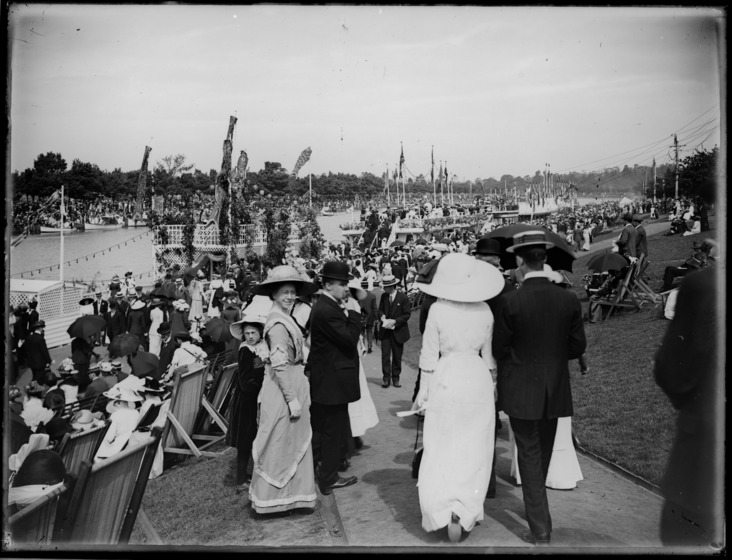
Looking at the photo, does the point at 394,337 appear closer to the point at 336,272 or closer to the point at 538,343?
the point at 336,272

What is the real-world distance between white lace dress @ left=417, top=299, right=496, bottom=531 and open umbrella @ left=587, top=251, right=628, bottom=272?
28.7 ft

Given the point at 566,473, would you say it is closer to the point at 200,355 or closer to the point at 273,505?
the point at 273,505

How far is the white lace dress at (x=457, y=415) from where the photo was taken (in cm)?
431

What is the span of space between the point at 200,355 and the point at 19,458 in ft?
10.7

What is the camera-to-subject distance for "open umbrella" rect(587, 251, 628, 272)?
12.5 meters

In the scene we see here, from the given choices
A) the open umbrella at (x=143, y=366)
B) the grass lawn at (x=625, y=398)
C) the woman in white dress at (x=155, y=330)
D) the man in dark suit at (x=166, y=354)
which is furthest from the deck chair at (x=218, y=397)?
the woman in white dress at (x=155, y=330)

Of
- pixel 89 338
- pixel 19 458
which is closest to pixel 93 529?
pixel 19 458

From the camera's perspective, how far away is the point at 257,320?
5.88 metres

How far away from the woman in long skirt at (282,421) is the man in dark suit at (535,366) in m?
1.73

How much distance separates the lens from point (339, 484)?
18.8ft

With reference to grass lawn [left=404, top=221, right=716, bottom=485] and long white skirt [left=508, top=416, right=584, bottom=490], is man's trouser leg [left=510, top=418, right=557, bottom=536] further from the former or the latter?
long white skirt [left=508, top=416, right=584, bottom=490]

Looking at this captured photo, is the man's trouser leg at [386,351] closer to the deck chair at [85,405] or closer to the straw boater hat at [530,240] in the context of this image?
the deck chair at [85,405]

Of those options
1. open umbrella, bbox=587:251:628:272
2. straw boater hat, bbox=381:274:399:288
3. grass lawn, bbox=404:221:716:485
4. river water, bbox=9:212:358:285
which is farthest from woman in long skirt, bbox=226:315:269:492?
river water, bbox=9:212:358:285

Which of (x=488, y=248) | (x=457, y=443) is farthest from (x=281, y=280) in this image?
(x=488, y=248)
